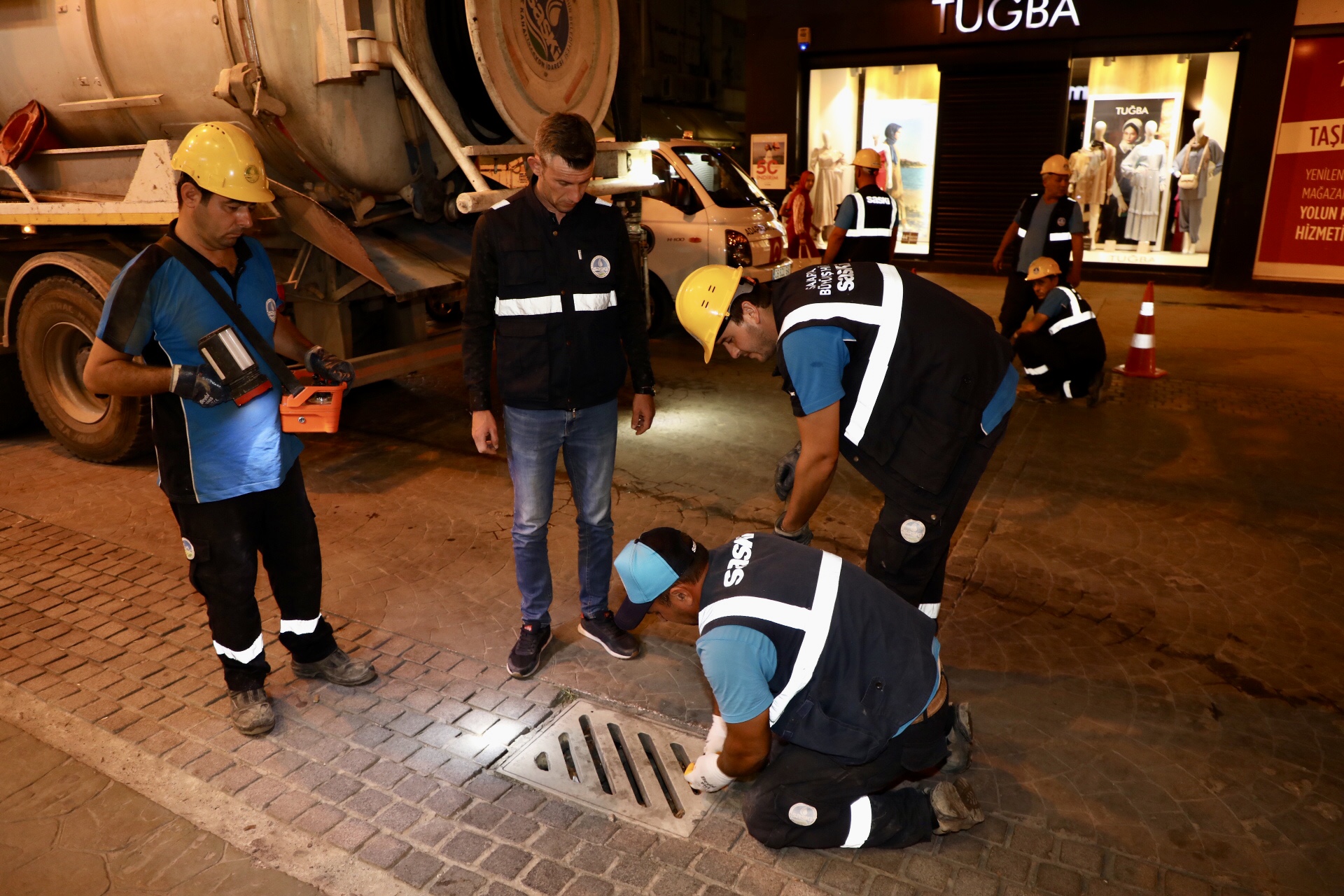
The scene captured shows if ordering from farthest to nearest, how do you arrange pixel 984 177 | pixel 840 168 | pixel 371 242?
pixel 840 168
pixel 984 177
pixel 371 242

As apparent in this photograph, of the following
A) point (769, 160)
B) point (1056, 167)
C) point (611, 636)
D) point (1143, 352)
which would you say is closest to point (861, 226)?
point (1056, 167)

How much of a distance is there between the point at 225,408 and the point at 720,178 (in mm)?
6954

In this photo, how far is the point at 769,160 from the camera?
14.7m

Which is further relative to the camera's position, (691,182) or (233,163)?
(691,182)

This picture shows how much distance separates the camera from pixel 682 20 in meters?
21.2

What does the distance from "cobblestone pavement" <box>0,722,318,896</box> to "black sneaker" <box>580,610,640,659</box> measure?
149 centimetres

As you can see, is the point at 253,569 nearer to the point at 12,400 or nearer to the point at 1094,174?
the point at 12,400

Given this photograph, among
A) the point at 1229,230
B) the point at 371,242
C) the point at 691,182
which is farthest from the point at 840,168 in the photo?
the point at 371,242

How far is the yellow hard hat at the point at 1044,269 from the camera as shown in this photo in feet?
23.5

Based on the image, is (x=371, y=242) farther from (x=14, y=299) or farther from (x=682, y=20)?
(x=682, y=20)

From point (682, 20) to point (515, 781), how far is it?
21169mm

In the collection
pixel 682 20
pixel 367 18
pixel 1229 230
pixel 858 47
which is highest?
pixel 682 20

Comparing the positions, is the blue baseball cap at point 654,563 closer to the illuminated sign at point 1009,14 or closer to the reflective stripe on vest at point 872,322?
the reflective stripe on vest at point 872,322

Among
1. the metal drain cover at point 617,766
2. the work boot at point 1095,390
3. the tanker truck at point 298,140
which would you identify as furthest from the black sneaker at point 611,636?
the work boot at point 1095,390
